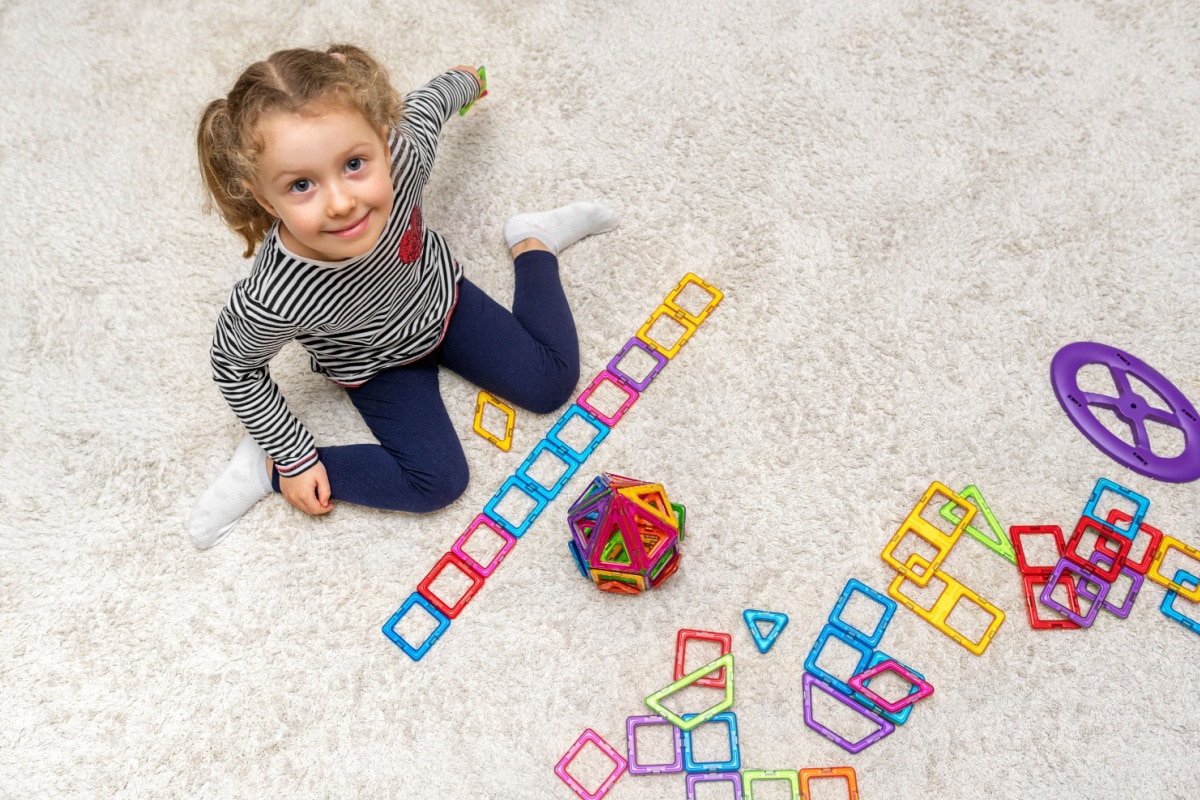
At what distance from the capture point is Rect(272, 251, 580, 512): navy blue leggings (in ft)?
3.61

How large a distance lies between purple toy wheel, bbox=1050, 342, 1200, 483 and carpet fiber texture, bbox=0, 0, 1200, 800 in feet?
0.05

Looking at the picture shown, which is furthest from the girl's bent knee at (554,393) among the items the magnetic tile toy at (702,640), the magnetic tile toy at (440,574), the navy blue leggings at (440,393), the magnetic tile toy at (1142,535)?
the magnetic tile toy at (1142,535)

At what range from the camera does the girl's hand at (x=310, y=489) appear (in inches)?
42.9

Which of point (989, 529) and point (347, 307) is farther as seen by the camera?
point (989, 529)

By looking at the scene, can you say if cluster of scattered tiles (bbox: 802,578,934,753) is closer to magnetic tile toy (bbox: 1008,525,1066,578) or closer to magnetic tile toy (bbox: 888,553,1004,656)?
→ magnetic tile toy (bbox: 888,553,1004,656)

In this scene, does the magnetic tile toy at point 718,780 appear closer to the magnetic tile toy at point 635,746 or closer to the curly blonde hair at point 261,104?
the magnetic tile toy at point 635,746

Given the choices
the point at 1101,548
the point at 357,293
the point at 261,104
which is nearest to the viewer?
the point at 261,104

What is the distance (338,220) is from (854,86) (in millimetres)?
860

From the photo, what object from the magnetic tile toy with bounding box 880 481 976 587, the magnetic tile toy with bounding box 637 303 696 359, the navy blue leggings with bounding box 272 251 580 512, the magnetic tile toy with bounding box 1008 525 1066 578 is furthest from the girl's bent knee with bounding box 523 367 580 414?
the magnetic tile toy with bounding box 1008 525 1066 578

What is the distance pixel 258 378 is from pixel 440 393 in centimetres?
24

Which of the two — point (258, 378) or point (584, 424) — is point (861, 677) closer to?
point (584, 424)

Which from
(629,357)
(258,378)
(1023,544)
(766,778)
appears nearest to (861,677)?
(766,778)

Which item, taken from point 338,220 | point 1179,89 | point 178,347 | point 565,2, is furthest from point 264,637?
point 1179,89

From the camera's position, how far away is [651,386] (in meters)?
1.18
